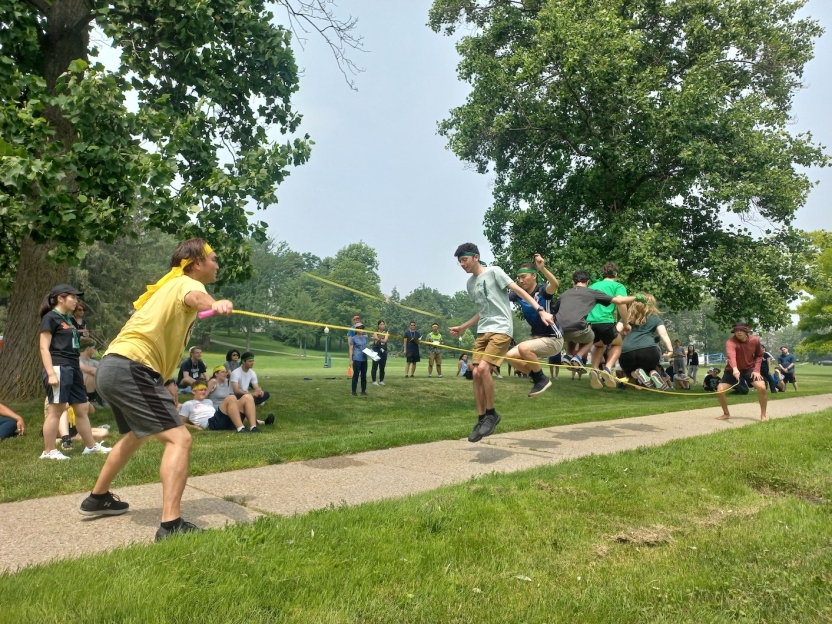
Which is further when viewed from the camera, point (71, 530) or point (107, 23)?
point (107, 23)

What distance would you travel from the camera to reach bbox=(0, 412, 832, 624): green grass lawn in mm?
3004

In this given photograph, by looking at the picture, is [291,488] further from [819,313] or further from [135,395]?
[819,313]

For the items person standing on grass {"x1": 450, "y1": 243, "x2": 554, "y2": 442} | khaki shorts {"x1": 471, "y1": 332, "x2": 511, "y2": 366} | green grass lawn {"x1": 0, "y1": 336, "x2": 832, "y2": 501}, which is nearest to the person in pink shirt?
green grass lawn {"x1": 0, "y1": 336, "x2": 832, "y2": 501}

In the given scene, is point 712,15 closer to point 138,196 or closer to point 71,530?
point 138,196

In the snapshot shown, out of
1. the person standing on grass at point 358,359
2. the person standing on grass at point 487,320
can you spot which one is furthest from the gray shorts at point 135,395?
the person standing on grass at point 358,359

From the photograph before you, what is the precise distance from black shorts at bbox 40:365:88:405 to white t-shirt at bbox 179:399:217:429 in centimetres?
301

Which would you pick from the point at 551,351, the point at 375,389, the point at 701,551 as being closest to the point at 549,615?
the point at 701,551

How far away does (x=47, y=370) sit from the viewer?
286 inches

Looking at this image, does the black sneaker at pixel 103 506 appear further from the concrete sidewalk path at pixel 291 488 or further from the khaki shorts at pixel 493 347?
the khaki shorts at pixel 493 347

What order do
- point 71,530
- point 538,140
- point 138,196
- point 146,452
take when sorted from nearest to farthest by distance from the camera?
point 71,530, point 146,452, point 138,196, point 538,140

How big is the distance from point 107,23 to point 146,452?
22.7ft

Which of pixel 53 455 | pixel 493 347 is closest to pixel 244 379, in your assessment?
pixel 53 455

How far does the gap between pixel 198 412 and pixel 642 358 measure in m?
7.45

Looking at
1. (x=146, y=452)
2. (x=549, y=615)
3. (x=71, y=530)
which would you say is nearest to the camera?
(x=549, y=615)
